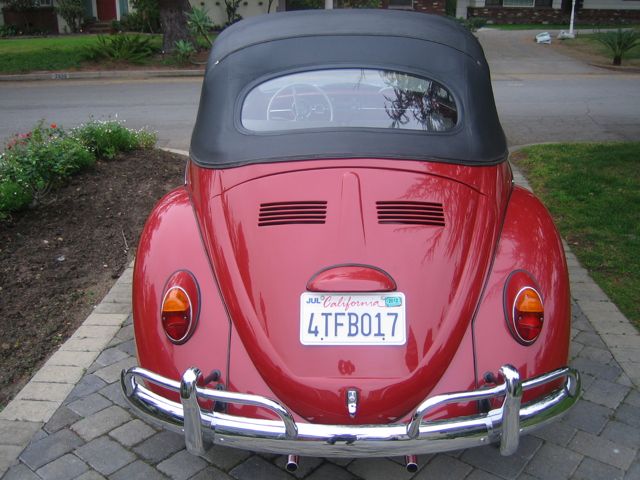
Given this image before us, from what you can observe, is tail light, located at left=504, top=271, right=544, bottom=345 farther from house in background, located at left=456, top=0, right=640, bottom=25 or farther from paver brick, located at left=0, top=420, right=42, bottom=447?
house in background, located at left=456, top=0, right=640, bottom=25

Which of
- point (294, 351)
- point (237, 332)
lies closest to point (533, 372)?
point (294, 351)

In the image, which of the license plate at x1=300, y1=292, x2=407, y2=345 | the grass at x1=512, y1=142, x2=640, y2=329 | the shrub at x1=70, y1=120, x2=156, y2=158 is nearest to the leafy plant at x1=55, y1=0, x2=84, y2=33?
the shrub at x1=70, y1=120, x2=156, y2=158

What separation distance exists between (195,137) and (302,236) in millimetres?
1144

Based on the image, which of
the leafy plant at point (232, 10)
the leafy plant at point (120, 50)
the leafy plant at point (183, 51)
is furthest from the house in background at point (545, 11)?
the leafy plant at point (120, 50)

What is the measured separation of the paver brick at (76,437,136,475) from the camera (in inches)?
111

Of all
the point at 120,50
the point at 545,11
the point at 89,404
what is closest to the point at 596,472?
the point at 89,404

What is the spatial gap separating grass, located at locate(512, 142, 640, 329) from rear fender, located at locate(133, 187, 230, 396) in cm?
278

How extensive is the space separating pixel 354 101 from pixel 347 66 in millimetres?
199

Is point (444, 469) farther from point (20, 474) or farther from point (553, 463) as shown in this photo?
point (20, 474)

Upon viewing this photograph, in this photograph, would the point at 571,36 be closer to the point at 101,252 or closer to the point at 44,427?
the point at 101,252

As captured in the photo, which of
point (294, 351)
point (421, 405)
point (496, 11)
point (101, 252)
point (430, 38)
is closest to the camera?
point (421, 405)

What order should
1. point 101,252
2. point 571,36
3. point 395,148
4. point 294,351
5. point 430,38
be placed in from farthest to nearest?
point 571,36 → point 101,252 → point 430,38 → point 395,148 → point 294,351

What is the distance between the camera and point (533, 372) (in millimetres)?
2504

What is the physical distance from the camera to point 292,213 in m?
2.78
